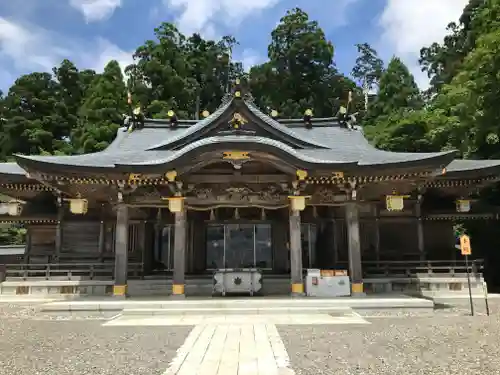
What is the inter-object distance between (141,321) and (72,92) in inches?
1628

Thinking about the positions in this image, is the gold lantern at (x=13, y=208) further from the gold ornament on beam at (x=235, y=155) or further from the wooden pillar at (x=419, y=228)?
the wooden pillar at (x=419, y=228)

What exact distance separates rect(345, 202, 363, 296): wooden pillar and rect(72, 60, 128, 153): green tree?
24.0 meters

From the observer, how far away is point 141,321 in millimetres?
9891

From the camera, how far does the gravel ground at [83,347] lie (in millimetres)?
5770

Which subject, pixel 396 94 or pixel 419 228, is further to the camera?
pixel 396 94

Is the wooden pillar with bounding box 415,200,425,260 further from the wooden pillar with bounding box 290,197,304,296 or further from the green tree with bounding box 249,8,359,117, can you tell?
the green tree with bounding box 249,8,359,117

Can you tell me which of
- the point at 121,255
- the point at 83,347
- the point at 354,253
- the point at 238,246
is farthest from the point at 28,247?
the point at 354,253

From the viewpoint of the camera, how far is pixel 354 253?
12531 mm

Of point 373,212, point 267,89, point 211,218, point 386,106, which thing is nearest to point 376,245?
point 373,212

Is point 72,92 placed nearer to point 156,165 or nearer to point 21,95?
point 21,95

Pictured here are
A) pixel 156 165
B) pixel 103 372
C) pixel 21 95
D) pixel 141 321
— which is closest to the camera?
pixel 103 372

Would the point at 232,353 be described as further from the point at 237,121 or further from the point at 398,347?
the point at 237,121

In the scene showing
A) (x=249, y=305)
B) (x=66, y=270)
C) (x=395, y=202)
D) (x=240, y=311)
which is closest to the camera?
(x=240, y=311)

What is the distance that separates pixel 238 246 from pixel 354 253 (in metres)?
5.24
